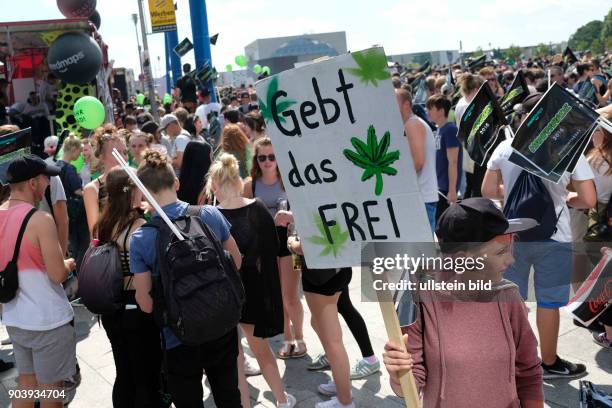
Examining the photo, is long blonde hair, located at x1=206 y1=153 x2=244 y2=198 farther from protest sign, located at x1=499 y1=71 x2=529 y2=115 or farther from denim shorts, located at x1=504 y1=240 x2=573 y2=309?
protest sign, located at x1=499 y1=71 x2=529 y2=115

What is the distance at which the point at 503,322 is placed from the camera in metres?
2.13

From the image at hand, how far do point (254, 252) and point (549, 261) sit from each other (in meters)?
1.89

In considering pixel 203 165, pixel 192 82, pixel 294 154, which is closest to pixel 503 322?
pixel 294 154

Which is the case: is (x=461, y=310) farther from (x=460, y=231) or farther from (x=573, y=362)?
(x=573, y=362)

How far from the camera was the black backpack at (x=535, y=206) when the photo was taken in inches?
153

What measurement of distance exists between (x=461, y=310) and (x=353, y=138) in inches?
28.2

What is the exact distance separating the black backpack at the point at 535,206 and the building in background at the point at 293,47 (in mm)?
99263

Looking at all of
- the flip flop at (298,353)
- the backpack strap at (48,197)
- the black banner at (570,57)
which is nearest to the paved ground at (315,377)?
the flip flop at (298,353)

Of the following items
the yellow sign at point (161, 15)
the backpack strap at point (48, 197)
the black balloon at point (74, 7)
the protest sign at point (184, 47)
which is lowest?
the backpack strap at point (48, 197)

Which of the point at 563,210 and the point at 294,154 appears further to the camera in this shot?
the point at 563,210

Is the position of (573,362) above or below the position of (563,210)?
below

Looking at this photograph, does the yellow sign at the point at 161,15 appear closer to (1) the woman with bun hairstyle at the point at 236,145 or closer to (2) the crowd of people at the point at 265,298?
(1) the woman with bun hairstyle at the point at 236,145

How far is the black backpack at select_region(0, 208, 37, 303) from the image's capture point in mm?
3396

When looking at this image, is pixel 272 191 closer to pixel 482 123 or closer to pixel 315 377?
pixel 315 377
